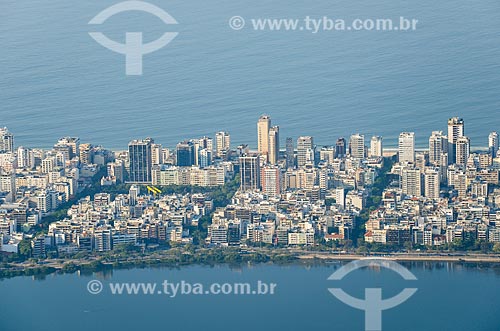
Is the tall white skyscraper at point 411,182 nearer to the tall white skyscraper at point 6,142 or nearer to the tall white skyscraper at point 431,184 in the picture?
the tall white skyscraper at point 431,184

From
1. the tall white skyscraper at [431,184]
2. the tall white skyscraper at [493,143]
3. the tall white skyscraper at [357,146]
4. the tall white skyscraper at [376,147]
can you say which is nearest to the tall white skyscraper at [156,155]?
the tall white skyscraper at [357,146]

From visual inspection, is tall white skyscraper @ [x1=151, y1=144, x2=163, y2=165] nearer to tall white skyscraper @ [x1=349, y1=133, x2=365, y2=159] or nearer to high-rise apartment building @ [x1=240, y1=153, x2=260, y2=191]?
high-rise apartment building @ [x1=240, y1=153, x2=260, y2=191]

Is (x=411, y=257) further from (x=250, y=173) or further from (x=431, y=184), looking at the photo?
(x=250, y=173)

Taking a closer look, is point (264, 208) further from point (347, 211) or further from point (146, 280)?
point (146, 280)

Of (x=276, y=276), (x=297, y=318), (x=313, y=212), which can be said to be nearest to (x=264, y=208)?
(x=313, y=212)

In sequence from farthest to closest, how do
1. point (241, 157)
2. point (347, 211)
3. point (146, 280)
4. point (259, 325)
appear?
1. point (241, 157)
2. point (347, 211)
3. point (146, 280)
4. point (259, 325)

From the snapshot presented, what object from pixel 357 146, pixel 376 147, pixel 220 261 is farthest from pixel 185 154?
pixel 220 261

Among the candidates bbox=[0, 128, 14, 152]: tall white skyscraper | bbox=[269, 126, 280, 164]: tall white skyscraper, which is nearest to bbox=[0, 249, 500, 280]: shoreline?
bbox=[269, 126, 280, 164]: tall white skyscraper
